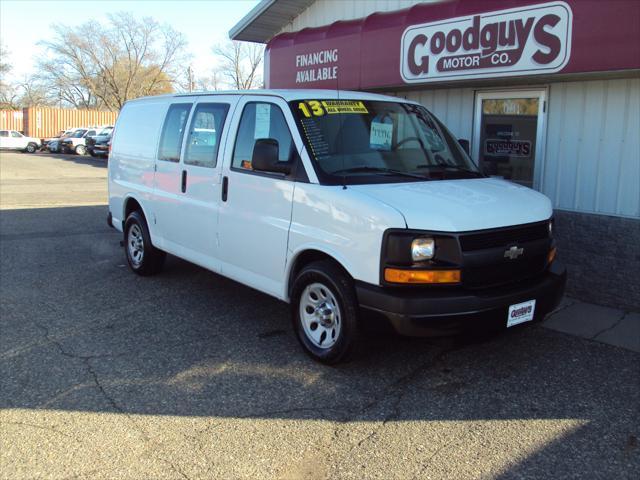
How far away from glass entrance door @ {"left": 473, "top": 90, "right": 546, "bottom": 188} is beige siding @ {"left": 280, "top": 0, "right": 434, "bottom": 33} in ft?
6.21

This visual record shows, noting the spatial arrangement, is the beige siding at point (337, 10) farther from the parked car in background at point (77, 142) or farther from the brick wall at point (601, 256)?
the parked car in background at point (77, 142)

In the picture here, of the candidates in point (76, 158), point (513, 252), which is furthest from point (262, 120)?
point (76, 158)

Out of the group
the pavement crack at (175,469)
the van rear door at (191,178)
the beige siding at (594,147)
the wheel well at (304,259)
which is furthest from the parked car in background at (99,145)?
the pavement crack at (175,469)

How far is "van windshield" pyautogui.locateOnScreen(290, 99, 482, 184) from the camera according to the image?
462 centimetres

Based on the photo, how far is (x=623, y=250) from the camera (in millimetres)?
6133

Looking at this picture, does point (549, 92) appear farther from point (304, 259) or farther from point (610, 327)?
point (304, 259)

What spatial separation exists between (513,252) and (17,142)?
44453 millimetres

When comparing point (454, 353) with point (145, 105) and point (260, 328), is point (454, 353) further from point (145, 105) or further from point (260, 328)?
point (145, 105)

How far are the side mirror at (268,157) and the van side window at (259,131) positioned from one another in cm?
8

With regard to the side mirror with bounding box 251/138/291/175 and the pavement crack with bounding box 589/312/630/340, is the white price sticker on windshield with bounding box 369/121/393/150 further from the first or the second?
the pavement crack with bounding box 589/312/630/340

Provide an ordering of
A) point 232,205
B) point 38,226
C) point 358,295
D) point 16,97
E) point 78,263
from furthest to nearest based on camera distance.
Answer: point 16,97 < point 38,226 < point 78,263 < point 232,205 < point 358,295

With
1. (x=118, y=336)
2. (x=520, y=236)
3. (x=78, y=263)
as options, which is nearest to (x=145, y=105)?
(x=78, y=263)

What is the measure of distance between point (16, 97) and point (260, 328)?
77.0 meters

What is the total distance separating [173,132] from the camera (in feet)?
20.9
